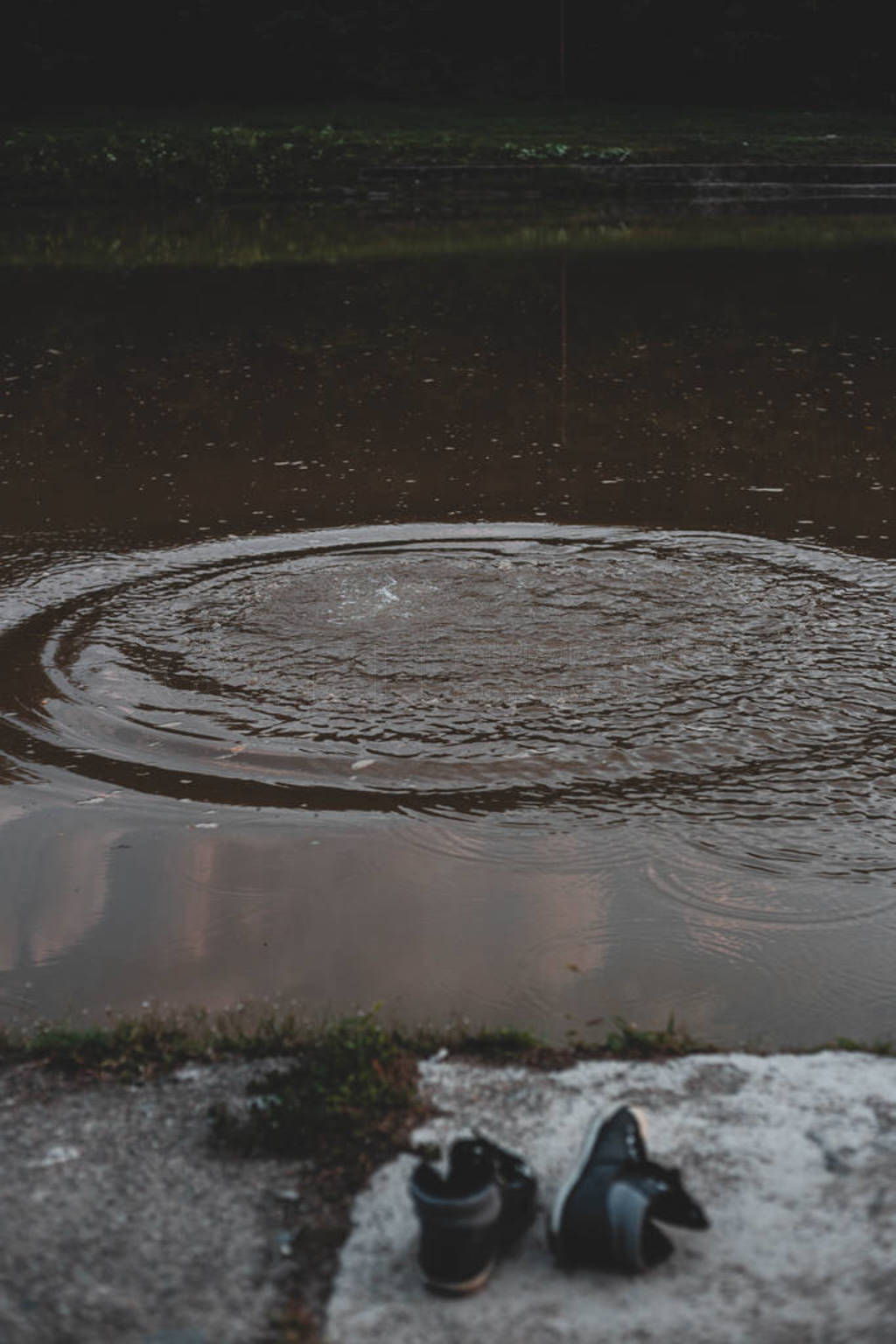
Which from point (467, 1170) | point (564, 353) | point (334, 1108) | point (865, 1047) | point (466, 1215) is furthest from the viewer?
point (564, 353)

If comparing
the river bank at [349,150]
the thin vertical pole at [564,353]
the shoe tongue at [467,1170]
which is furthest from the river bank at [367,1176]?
the river bank at [349,150]

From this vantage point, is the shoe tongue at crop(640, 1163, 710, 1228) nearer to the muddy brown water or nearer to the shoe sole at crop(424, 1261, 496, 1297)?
the shoe sole at crop(424, 1261, 496, 1297)

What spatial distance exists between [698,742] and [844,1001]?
1.73m

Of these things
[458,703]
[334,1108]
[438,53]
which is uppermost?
[438,53]

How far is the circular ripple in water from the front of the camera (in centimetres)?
560

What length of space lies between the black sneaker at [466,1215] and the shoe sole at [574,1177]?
7cm

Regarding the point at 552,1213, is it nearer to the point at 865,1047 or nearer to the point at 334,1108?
the point at 334,1108

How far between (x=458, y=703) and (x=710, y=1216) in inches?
131

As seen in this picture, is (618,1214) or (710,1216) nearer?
(618,1214)

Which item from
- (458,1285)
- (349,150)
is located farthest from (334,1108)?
(349,150)

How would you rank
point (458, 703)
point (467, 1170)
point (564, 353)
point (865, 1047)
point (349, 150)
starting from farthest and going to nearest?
point (349, 150)
point (564, 353)
point (458, 703)
point (865, 1047)
point (467, 1170)

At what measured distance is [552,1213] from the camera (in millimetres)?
2930

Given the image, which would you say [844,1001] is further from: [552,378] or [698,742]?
[552,378]

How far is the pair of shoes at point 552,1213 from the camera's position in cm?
285
